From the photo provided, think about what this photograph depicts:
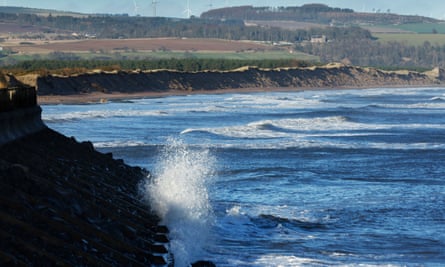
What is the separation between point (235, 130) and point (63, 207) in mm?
36737

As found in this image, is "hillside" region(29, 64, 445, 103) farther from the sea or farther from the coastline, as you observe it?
the sea

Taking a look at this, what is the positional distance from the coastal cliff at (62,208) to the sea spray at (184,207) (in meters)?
0.34

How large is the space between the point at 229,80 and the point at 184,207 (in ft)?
354

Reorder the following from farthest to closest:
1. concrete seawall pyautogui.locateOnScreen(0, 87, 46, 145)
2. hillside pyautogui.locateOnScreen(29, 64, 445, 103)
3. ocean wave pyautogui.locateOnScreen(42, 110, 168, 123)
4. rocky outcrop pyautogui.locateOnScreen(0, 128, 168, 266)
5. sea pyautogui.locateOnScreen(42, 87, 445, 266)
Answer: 1. hillside pyautogui.locateOnScreen(29, 64, 445, 103)
2. ocean wave pyautogui.locateOnScreen(42, 110, 168, 123)
3. concrete seawall pyautogui.locateOnScreen(0, 87, 46, 145)
4. sea pyautogui.locateOnScreen(42, 87, 445, 266)
5. rocky outcrop pyautogui.locateOnScreen(0, 128, 168, 266)

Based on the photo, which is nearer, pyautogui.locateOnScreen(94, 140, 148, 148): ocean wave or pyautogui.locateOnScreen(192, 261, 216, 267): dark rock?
pyautogui.locateOnScreen(192, 261, 216, 267): dark rock

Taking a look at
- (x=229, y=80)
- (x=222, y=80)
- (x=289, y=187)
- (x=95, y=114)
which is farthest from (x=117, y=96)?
(x=289, y=187)

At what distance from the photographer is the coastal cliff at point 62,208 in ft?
45.2

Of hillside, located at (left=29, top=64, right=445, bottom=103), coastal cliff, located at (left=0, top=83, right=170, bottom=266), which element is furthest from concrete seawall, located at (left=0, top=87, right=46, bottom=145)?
hillside, located at (left=29, top=64, right=445, bottom=103)

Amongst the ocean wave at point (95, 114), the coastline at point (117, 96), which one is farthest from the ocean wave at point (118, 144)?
the coastline at point (117, 96)

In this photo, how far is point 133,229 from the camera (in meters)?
18.0

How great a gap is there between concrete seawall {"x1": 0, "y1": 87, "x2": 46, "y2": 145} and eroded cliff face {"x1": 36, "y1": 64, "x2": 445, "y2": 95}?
56.3 meters

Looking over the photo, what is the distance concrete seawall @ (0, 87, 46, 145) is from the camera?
22266 mm

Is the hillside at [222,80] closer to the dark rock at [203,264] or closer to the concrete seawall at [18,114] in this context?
the concrete seawall at [18,114]

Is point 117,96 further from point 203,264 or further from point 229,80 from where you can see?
point 203,264
